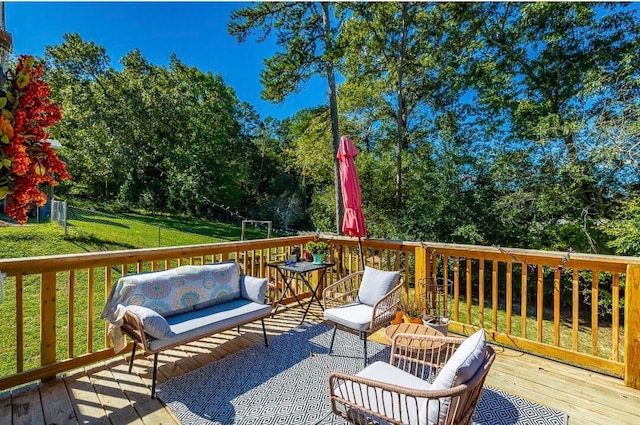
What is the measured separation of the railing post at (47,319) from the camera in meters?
2.60

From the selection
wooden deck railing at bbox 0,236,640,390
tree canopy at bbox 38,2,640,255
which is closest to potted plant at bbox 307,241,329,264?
wooden deck railing at bbox 0,236,640,390

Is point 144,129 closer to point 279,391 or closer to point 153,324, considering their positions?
point 153,324

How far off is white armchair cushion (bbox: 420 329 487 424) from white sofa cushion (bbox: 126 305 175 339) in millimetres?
1986

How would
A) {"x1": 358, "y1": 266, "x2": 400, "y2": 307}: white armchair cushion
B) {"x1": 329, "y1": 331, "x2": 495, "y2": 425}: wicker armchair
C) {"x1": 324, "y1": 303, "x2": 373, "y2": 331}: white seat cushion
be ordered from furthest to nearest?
{"x1": 358, "y1": 266, "x2": 400, "y2": 307}: white armchair cushion, {"x1": 324, "y1": 303, "x2": 373, "y2": 331}: white seat cushion, {"x1": 329, "y1": 331, "x2": 495, "y2": 425}: wicker armchair

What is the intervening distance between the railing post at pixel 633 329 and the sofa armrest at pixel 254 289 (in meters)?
3.31

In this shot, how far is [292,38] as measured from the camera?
689cm

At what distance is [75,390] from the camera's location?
8.35 feet

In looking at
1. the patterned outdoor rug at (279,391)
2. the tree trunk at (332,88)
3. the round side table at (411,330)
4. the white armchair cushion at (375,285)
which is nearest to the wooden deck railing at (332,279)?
the white armchair cushion at (375,285)

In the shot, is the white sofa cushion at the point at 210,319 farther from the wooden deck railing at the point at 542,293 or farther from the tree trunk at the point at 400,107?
the tree trunk at the point at 400,107

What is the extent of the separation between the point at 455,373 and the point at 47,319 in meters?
3.14

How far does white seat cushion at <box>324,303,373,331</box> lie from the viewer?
2963mm

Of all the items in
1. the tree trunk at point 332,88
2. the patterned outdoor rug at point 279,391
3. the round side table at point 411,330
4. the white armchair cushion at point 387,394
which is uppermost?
the tree trunk at point 332,88

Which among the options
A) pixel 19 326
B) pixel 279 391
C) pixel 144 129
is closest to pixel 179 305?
pixel 19 326

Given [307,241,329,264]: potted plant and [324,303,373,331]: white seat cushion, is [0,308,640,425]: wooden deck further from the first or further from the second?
[307,241,329,264]: potted plant
